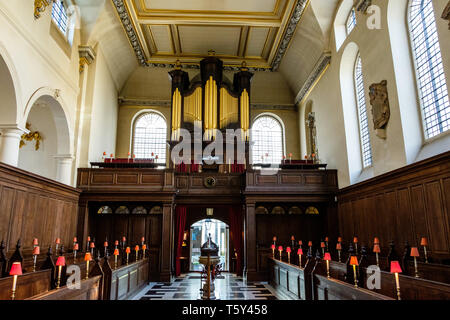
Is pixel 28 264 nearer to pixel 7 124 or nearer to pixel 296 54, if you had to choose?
pixel 7 124

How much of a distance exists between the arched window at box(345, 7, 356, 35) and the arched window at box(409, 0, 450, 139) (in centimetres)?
284

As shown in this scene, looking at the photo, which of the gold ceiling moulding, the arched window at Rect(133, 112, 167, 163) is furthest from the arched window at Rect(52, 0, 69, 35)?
the arched window at Rect(133, 112, 167, 163)

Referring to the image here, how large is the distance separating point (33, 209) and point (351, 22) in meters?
11.6

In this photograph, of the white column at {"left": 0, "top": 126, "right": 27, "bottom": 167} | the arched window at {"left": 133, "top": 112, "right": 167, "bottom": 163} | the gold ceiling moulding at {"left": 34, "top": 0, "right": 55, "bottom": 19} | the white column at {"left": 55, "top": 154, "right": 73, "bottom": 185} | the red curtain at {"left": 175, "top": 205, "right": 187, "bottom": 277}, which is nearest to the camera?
the white column at {"left": 0, "top": 126, "right": 27, "bottom": 167}

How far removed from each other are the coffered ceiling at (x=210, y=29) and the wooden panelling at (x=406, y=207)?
7591 millimetres

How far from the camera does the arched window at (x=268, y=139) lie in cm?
1702

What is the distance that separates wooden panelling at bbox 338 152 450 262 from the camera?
680 cm

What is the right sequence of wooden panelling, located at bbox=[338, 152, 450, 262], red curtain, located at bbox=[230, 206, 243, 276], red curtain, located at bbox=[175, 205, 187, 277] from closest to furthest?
wooden panelling, located at bbox=[338, 152, 450, 262] < red curtain, located at bbox=[175, 205, 187, 277] < red curtain, located at bbox=[230, 206, 243, 276]

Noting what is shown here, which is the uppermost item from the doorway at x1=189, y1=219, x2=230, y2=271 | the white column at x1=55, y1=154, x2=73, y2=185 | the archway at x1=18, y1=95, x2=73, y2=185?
the archway at x1=18, y1=95, x2=73, y2=185

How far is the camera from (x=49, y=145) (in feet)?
38.7

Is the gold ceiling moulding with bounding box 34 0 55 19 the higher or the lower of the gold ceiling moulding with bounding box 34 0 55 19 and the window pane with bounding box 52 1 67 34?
the lower

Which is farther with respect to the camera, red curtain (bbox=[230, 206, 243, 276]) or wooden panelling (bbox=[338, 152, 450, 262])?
red curtain (bbox=[230, 206, 243, 276])

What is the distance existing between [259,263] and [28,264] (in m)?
7.36

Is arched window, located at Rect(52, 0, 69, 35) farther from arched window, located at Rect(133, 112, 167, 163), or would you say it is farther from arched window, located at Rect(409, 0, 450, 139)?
arched window, located at Rect(409, 0, 450, 139)
